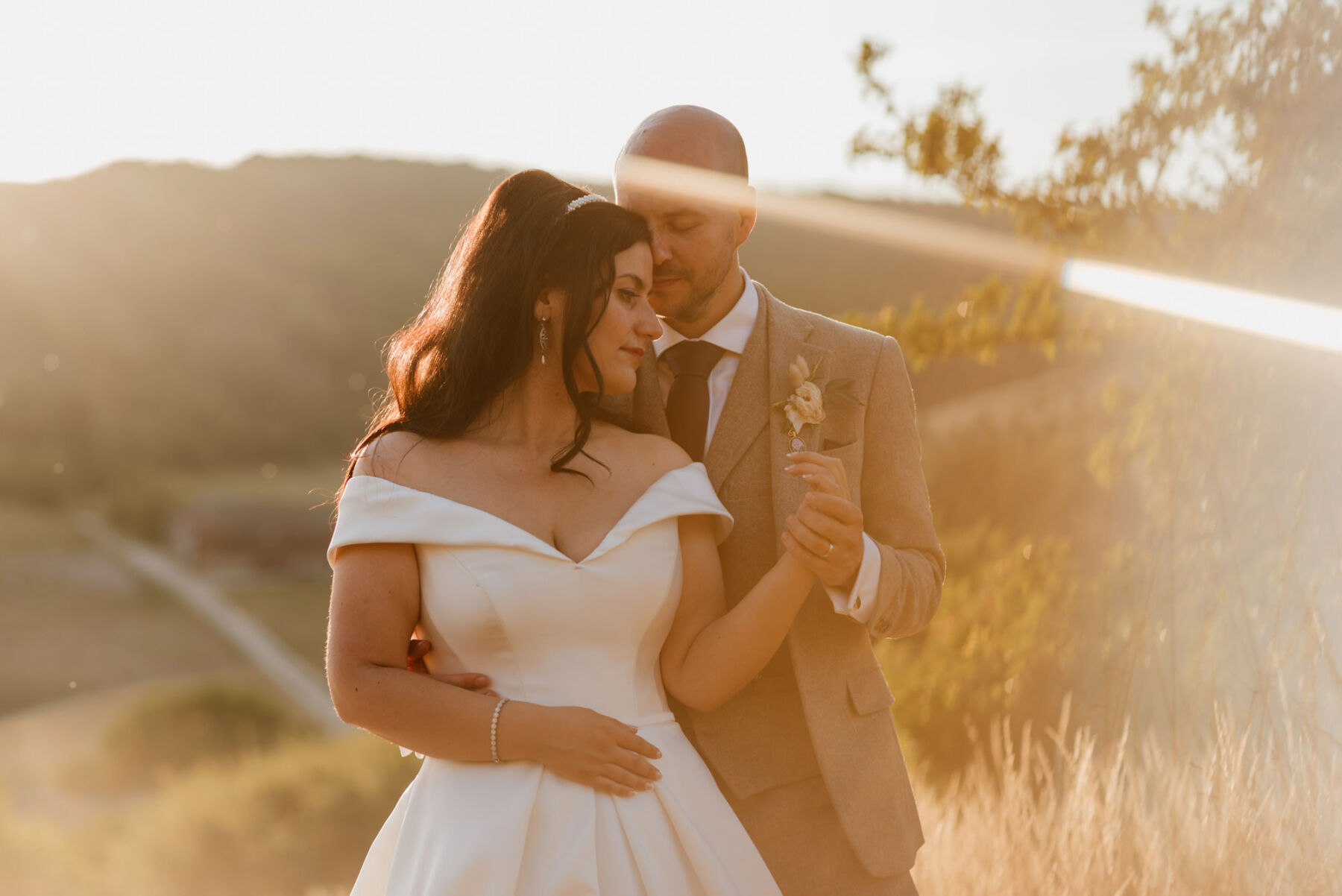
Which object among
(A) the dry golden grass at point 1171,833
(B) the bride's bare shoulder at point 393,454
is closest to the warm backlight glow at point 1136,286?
(B) the bride's bare shoulder at point 393,454

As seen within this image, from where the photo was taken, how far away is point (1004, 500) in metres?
9.87

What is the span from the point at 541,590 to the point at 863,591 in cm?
75

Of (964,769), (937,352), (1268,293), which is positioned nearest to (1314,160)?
(1268,293)

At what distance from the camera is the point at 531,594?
2416mm

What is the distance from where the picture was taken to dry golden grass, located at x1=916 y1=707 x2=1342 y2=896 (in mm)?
3180

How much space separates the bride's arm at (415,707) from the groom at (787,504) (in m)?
0.46

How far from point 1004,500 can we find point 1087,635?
9.53 feet

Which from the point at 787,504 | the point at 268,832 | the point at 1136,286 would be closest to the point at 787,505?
the point at 787,504

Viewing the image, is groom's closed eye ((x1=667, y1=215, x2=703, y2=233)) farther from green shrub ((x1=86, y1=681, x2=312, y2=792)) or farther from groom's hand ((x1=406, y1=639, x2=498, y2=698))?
green shrub ((x1=86, y1=681, x2=312, y2=792))

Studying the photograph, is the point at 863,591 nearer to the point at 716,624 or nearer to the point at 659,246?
the point at 716,624

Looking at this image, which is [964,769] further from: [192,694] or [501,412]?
[192,694]

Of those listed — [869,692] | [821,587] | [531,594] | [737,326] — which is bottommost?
[869,692]

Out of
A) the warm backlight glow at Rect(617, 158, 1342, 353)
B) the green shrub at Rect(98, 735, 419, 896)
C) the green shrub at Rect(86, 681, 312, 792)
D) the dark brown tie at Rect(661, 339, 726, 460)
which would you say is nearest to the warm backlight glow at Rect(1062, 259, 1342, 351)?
the warm backlight glow at Rect(617, 158, 1342, 353)

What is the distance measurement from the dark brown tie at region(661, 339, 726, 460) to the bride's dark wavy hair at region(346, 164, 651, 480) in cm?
32
